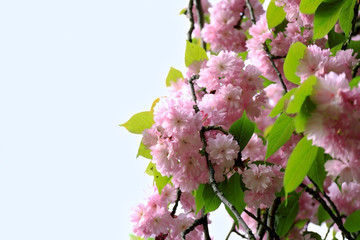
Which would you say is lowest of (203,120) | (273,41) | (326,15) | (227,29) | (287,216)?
(287,216)

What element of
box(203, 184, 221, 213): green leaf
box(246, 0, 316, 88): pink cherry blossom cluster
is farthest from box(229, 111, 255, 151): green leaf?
box(246, 0, 316, 88): pink cherry blossom cluster

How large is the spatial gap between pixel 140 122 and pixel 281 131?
341mm

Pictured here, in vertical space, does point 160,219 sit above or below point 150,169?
below

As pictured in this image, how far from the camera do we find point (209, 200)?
3.31 ft

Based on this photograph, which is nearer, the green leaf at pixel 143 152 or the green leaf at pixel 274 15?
the green leaf at pixel 143 152

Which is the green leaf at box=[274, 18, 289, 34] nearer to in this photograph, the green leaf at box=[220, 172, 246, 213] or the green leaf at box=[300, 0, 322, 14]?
the green leaf at box=[300, 0, 322, 14]

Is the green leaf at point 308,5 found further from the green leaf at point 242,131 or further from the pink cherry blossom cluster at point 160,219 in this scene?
the pink cherry blossom cluster at point 160,219

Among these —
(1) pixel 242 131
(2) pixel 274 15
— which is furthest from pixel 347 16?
(1) pixel 242 131

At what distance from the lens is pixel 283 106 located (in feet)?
2.33

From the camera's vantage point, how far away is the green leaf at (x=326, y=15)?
92 cm

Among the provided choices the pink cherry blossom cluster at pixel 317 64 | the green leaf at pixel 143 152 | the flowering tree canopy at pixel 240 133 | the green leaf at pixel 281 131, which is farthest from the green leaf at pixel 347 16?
the green leaf at pixel 143 152

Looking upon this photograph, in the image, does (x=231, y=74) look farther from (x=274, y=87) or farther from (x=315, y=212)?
(x=274, y=87)

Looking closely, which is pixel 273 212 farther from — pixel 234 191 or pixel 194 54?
pixel 194 54

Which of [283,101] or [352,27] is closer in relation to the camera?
[283,101]
